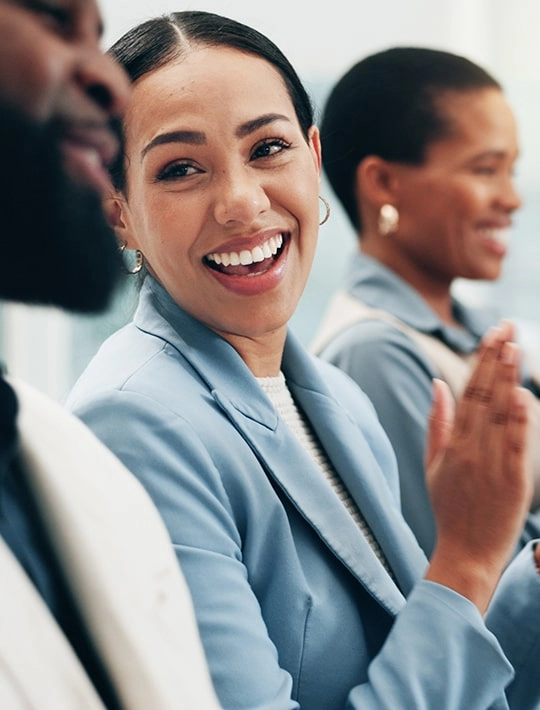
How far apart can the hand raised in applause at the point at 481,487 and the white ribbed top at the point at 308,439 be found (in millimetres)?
132

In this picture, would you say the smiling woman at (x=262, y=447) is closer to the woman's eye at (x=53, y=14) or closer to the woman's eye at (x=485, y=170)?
the woman's eye at (x=53, y=14)

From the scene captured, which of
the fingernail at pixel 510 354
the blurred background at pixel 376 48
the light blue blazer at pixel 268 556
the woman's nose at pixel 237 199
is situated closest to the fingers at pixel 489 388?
the fingernail at pixel 510 354

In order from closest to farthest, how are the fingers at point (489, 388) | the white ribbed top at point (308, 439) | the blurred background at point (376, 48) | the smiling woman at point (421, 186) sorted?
the fingers at point (489, 388)
the white ribbed top at point (308, 439)
the smiling woman at point (421, 186)
the blurred background at point (376, 48)

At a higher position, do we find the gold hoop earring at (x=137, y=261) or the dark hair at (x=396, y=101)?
the gold hoop earring at (x=137, y=261)

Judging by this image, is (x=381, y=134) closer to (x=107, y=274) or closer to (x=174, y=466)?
(x=174, y=466)

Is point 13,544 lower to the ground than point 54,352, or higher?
higher

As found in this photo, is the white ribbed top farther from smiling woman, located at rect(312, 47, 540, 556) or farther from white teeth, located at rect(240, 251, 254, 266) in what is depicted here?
smiling woman, located at rect(312, 47, 540, 556)

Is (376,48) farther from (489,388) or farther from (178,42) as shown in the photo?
(489,388)

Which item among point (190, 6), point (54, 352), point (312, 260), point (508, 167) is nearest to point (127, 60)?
point (190, 6)

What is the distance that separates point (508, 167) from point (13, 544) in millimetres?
1350

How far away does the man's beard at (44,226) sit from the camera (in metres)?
0.57

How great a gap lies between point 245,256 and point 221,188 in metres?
0.07

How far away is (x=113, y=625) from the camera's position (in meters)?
0.62

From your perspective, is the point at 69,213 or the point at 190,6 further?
the point at 190,6
